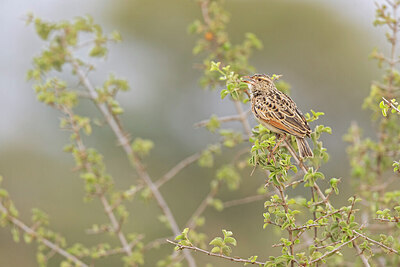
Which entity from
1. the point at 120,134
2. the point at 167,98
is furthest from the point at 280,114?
the point at 167,98

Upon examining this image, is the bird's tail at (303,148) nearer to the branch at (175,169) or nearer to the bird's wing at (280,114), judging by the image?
the bird's wing at (280,114)

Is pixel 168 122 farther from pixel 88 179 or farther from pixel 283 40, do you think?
pixel 88 179

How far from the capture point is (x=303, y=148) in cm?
594

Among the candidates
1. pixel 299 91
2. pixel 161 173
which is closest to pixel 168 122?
pixel 161 173

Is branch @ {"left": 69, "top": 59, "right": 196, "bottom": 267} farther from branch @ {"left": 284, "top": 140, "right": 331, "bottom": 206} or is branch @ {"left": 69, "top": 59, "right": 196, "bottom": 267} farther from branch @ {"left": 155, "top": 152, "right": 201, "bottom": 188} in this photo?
branch @ {"left": 284, "top": 140, "right": 331, "bottom": 206}

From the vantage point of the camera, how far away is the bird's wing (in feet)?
20.4

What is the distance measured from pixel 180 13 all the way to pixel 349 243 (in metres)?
31.2

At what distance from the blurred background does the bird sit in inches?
486

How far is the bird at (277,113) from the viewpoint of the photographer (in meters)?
6.14

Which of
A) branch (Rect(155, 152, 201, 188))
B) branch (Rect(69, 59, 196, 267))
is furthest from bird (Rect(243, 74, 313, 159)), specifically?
branch (Rect(69, 59, 196, 267))

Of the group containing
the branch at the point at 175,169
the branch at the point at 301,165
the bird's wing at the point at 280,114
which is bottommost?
the branch at the point at 301,165

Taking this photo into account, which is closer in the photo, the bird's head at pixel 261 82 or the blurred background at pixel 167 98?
the bird's head at pixel 261 82

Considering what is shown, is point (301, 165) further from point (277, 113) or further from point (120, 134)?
point (120, 134)

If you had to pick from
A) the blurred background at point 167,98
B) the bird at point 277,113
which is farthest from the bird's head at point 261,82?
the blurred background at point 167,98
